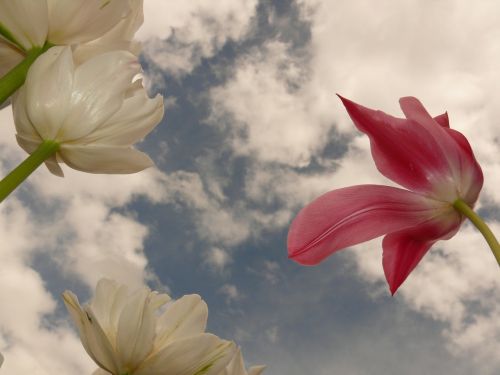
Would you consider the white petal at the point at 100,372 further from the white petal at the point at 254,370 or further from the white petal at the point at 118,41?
the white petal at the point at 118,41

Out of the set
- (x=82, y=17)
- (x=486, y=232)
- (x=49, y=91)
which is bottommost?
(x=49, y=91)

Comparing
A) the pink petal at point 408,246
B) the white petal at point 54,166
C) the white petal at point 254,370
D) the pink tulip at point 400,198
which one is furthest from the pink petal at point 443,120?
the white petal at point 54,166

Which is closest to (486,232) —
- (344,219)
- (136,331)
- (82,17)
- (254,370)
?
(344,219)

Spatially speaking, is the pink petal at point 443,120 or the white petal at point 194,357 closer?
the white petal at point 194,357

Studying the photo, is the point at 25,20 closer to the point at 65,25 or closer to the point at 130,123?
the point at 65,25

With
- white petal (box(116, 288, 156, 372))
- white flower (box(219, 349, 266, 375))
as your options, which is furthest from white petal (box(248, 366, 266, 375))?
white petal (box(116, 288, 156, 372))

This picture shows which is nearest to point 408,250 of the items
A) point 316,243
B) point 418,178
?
point 418,178
